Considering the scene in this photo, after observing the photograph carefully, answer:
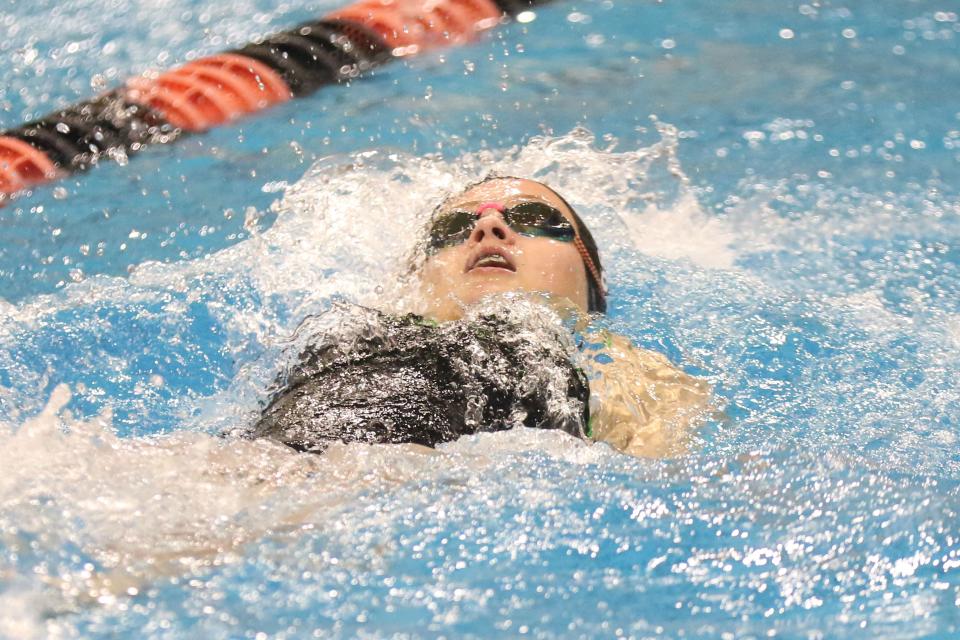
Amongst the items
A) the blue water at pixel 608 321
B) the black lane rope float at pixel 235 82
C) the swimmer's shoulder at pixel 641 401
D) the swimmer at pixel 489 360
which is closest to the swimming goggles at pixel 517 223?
the swimmer at pixel 489 360

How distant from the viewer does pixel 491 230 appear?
7.66 feet

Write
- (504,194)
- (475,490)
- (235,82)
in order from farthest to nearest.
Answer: (235,82) < (504,194) < (475,490)

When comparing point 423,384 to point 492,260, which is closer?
point 423,384

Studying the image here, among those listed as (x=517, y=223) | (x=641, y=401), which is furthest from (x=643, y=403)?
(x=517, y=223)

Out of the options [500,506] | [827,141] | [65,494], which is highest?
[65,494]

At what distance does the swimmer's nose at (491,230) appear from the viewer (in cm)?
233

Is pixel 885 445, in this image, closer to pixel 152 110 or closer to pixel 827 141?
pixel 827 141

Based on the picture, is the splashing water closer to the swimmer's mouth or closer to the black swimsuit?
the black swimsuit

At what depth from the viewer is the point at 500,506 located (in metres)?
1.73

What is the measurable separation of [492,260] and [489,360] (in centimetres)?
32

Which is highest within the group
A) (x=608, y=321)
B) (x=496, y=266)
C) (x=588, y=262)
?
(x=496, y=266)

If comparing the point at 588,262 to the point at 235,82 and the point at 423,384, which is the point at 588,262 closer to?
the point at 423,384


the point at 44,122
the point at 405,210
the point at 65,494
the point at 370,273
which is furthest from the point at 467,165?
the point at 65,494

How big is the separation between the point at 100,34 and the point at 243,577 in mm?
3197
